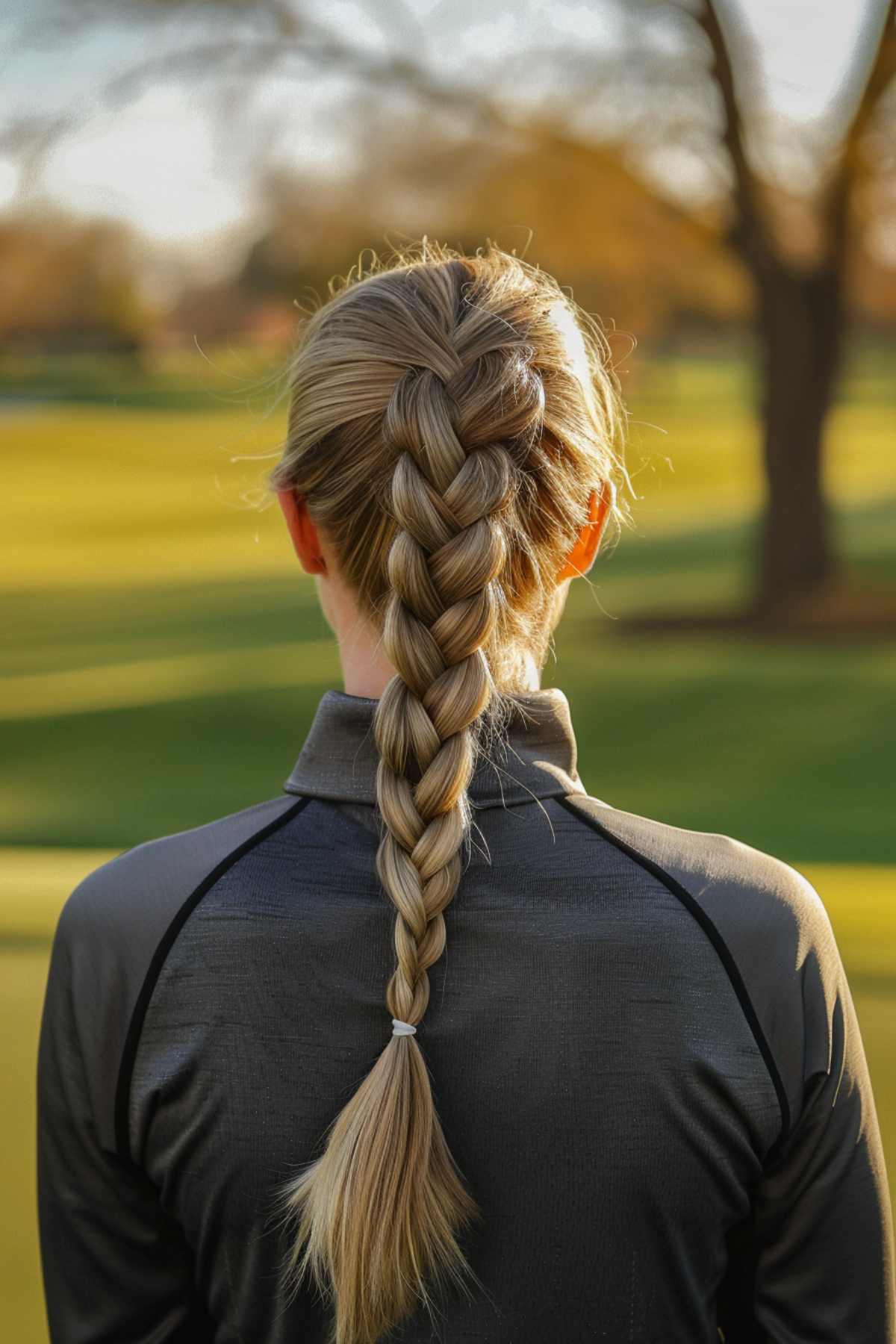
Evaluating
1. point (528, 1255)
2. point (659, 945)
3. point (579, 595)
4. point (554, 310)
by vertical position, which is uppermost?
point (579, 595)

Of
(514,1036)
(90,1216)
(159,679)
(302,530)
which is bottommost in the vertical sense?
(90,1216)

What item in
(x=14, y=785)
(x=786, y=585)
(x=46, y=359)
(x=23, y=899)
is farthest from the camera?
(x=46, y=359)

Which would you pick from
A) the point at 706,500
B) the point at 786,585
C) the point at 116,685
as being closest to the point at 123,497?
the point at 116,685

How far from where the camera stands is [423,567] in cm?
74

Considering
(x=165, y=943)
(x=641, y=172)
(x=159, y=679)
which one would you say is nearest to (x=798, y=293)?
(x=641, y=172)

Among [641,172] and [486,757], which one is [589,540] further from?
[641,172]

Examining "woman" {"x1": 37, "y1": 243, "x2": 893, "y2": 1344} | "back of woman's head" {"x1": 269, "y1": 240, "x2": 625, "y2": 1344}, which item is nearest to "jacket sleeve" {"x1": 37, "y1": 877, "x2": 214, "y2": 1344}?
"woman" {"x1": 37, "y1": 243, "x2": 893, "y2": 1344}

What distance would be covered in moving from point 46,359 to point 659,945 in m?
12.2

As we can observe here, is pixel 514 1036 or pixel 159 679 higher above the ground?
pixel 159 679

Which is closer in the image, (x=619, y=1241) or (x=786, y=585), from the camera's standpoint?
(x=619, y=1241)

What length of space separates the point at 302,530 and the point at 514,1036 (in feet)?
0.98

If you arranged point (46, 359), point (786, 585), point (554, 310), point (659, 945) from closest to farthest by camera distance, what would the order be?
point (659, 945), point (554, 310), point (786, 585), point (46, 359)

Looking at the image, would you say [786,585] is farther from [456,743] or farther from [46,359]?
[456,743]

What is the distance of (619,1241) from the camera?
27.5 inches
